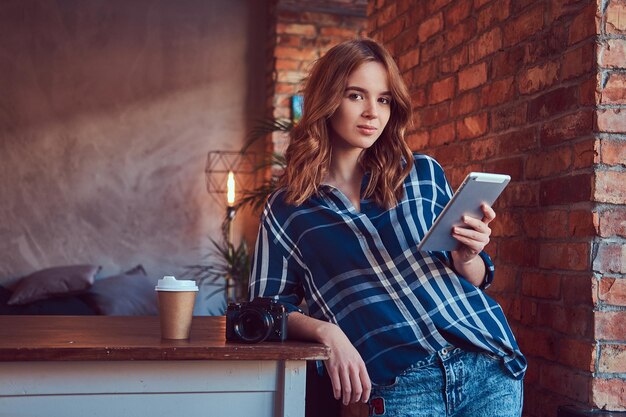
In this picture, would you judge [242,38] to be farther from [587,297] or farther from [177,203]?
[587,297]

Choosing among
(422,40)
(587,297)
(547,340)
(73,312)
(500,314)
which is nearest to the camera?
(500,314)

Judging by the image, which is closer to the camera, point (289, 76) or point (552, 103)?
point (552, 103)

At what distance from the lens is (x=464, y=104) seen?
8.38 ft

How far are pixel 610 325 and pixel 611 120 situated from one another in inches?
19.1

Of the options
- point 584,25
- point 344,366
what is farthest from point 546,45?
point 344,366

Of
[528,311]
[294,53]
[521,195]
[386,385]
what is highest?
[294,53]

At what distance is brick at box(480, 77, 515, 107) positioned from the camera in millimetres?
2250

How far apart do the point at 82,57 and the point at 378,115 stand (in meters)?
4.27

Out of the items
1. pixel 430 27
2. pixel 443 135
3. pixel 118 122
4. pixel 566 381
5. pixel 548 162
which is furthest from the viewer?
pixel 118 122

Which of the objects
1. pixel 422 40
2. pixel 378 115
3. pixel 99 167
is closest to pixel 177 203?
pixel 99 167

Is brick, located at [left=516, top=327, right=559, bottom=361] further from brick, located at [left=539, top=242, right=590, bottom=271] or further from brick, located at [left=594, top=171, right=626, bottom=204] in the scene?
brick, located at [left=594, top=171, right=626, bottom=204]

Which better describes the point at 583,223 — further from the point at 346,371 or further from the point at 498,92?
the point at 346,371

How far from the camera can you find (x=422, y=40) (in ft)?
9.66

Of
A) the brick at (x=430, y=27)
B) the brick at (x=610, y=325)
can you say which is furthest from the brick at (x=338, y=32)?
the brick at (x=610, y=325)
